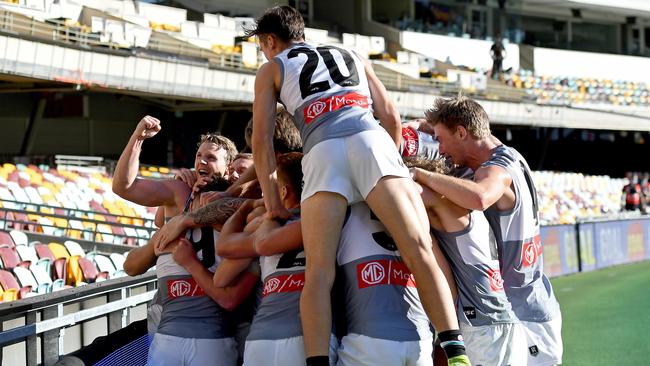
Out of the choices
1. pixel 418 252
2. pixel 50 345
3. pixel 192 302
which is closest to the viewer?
pixel 418 252

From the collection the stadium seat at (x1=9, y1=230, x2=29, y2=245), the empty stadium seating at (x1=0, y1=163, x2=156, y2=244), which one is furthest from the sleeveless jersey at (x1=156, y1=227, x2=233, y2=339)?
the empty stadium seating at (x1=0, y1=163, x2=156, y2=244)

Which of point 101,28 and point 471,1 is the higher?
point 471,1

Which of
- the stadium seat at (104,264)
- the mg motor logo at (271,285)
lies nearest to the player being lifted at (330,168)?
the mg motor logo at (271,285)

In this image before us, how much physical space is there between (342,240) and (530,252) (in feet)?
3.39

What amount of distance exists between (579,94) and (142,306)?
33.8 metres

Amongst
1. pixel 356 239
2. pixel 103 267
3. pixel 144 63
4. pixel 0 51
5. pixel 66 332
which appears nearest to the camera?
pixel 356 239

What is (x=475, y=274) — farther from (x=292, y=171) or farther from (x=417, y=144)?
(x=417, y=144)

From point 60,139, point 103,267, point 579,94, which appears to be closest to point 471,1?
point 579,94

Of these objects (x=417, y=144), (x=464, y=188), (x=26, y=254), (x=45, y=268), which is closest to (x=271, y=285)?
(x=464, y=188)

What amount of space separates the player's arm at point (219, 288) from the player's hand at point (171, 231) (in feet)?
0.26

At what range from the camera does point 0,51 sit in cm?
1931

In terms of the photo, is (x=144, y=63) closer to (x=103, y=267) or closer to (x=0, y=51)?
(x=0, y=51)

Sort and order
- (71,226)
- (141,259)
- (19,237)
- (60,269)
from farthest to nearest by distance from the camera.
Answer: (71,226)
(19,237)
(60,269)
(141,259)

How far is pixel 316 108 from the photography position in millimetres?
3646
